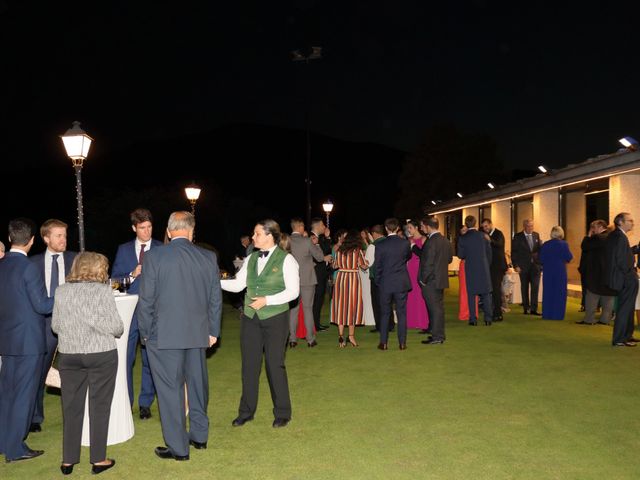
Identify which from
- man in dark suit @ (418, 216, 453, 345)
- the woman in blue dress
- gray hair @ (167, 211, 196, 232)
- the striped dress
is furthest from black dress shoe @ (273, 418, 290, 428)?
the woman in blue dress

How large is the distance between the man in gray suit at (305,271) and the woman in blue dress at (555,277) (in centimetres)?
481

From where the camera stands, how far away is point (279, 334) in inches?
199

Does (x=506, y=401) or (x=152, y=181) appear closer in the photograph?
(x=506, y=401)

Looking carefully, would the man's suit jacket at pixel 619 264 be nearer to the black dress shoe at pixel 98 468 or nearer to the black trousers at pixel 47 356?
the black dress shoe at pixel 98 468

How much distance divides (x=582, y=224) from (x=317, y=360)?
40.0ft

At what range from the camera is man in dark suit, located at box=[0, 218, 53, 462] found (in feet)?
14.1

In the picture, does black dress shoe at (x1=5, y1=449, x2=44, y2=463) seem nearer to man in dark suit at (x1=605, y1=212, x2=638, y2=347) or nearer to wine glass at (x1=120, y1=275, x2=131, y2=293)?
wine glass at (x1=120, y1=275, x2=131, y2=293)

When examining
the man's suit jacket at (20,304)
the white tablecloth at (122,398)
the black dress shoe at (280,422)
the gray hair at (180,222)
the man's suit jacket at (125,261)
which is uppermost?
the gray hair at (180,222)

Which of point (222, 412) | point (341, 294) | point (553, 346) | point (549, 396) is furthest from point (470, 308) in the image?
point (222, 412)

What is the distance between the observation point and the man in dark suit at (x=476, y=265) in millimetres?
10406

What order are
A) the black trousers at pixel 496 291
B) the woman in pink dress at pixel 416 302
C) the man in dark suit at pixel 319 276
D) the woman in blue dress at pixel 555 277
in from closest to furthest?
1. the man in dark suit at pixel 319 276
2. the woman in pink dress at pixel 416 302
3. the woman in blue dress at pixel 555 277
4. the black trousers at pixel 496 291

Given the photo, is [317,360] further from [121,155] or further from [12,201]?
[121,155]

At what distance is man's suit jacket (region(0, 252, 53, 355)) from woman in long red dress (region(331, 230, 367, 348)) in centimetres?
494

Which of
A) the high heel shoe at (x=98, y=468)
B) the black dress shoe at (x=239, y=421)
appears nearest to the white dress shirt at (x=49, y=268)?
the high heel shoe at (x=98, y=468)
